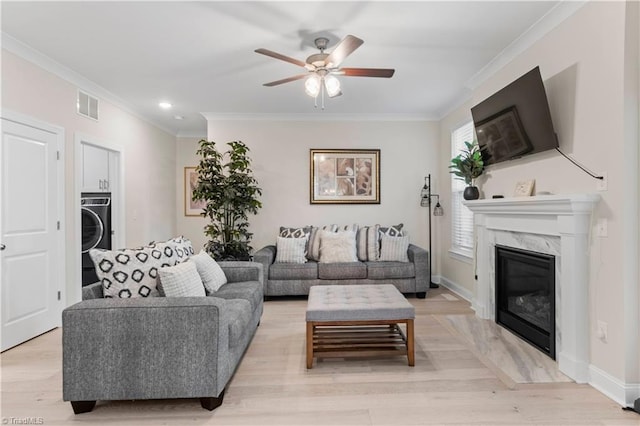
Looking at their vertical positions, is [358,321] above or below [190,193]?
below

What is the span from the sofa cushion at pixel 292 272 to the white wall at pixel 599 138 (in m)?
2.76

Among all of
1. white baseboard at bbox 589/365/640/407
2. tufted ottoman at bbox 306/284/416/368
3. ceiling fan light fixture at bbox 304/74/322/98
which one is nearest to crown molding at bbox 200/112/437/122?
ceiling fan light fixture at bbox 304/74/322/98

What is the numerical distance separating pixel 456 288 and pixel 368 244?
135 cm

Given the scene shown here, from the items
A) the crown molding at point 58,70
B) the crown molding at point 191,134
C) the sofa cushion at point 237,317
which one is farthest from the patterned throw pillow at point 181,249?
the crown molding at point 191,134

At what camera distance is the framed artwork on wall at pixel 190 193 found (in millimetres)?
6672

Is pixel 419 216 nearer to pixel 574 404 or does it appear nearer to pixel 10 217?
pixel 574 404

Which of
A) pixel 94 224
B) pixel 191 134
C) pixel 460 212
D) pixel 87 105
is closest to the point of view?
pixel 87 105

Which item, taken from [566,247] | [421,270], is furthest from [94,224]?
[566,247]

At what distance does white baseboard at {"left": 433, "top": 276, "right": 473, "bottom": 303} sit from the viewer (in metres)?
4.44

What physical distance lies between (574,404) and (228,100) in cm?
460

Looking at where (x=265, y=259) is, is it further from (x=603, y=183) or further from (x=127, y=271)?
(x=603, y=183)

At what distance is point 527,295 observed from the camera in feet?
10.1

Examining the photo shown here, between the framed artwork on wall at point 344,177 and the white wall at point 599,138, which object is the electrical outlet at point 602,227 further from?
the framed artwork on wall at point 344,177

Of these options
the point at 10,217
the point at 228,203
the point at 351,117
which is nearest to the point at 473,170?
the point at 351,117
